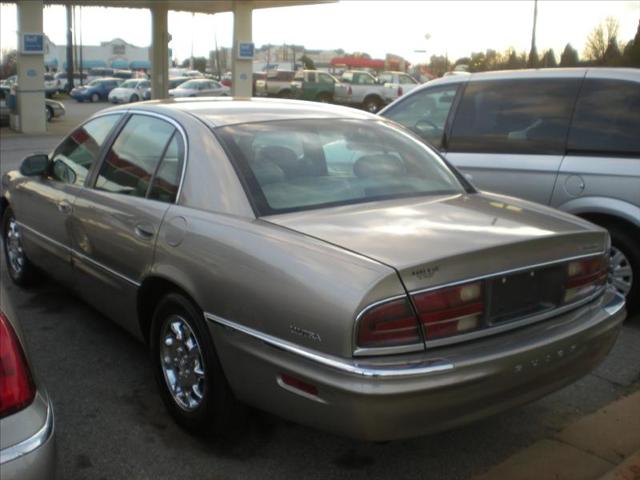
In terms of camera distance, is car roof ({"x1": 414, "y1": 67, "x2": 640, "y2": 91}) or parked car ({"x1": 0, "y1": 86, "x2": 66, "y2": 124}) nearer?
car roof ({"x1": 414, "y1": 67, "x2": 640, "y2": 91})

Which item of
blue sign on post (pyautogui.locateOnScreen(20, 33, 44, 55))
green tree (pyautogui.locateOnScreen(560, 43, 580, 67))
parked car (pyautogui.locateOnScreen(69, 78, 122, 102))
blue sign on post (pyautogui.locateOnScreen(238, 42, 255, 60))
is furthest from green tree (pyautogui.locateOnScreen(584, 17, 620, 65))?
parked car (pyautogui.locateOnScreen(69, 78, 122, 102))

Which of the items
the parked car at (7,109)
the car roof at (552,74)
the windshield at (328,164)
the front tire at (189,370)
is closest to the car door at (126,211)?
the front tire at (189,370)

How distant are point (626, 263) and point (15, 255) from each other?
4.63m

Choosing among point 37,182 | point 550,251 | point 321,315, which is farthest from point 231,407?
point 37,182

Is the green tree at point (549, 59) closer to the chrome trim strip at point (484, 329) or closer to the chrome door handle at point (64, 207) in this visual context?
the chrome door handle at point (64, 207)

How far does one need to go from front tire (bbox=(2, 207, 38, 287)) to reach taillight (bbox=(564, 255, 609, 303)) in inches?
158

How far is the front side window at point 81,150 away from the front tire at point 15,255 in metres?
0.79

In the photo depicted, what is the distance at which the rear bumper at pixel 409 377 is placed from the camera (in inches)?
101

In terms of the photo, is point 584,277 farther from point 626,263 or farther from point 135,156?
point 135,156

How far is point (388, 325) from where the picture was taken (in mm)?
2605

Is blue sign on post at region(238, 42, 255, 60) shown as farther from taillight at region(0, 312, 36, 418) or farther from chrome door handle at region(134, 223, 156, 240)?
taillight at region(0, 312, 36, 418)

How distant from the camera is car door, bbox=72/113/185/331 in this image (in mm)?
3688

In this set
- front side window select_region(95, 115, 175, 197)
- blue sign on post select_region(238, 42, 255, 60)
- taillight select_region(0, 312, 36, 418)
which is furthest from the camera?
blue sign on post select_region(238, 42, 255, 60)

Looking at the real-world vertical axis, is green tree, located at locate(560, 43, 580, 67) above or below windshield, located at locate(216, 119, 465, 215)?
above
